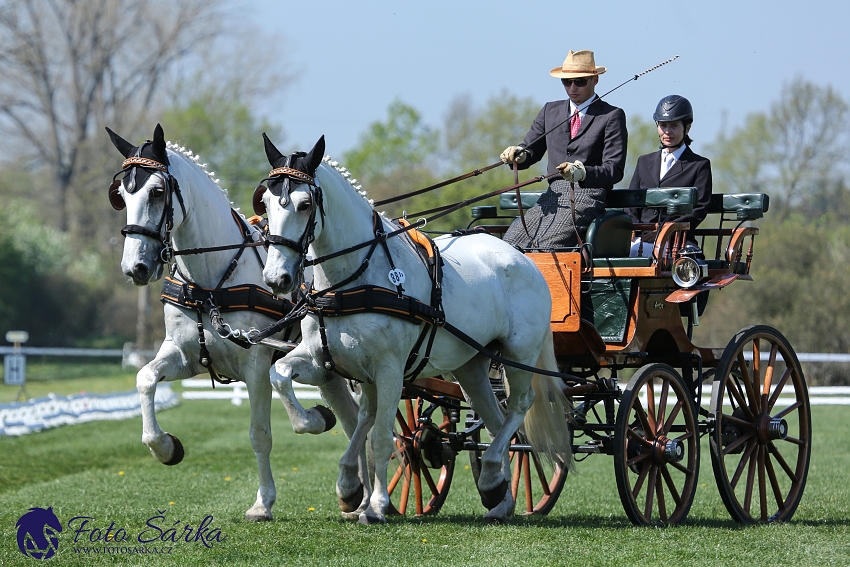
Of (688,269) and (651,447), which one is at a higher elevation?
(688,269)

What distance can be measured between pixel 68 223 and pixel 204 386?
77.5 ft

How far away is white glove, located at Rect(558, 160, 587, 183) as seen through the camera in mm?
6988

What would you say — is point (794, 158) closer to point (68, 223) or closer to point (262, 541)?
point (68, 223)

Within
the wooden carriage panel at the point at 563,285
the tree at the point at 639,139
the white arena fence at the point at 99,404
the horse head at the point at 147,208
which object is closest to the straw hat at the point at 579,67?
the wooden carriage panel at the point at 563,285

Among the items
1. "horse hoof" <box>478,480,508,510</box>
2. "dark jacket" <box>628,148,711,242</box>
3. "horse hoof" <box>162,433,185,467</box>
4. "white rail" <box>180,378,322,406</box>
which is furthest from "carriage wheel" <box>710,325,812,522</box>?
"white rail" <box>180,378,322,406</box>

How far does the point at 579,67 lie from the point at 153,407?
12.1ft

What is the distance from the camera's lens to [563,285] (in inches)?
281

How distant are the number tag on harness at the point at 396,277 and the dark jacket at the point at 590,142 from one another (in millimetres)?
1704

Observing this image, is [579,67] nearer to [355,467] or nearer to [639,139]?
[355,467]

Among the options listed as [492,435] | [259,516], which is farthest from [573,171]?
[259,516]

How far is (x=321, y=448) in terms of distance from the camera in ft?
45.1

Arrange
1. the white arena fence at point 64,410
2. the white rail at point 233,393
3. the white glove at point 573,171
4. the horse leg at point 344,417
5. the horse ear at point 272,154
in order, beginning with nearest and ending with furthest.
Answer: the horse ear at point 272,154
the horse leg at point 344,417
the white glove at point 573,171
the white arena fence at point 64,410
the white rail at point 233,393

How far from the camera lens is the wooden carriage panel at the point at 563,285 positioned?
7.06 metres

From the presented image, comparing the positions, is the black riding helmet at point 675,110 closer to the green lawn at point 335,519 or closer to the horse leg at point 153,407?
the green lawn at point 335,519
